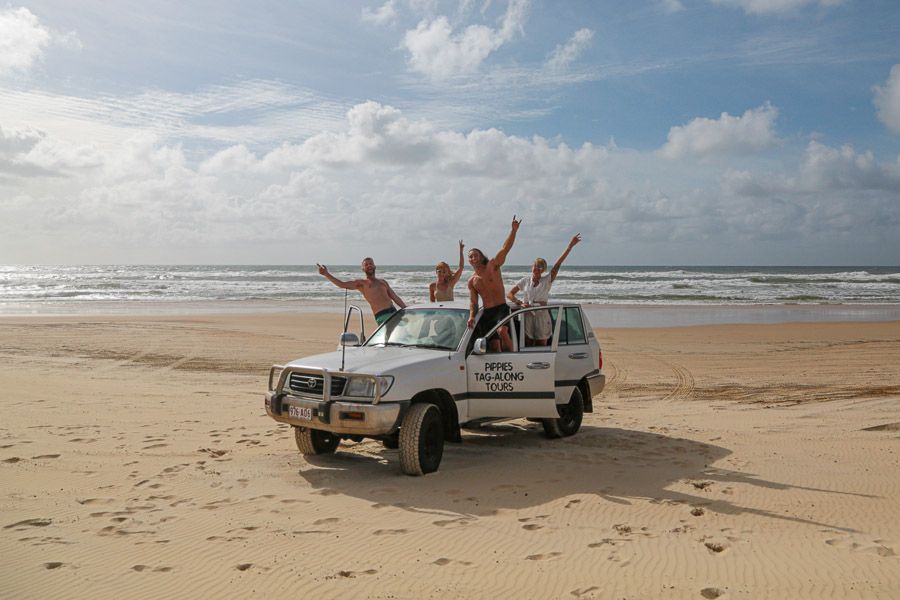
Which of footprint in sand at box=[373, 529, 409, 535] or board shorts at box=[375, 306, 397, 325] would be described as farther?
board shorts at box=[375, 306, 397, 325]

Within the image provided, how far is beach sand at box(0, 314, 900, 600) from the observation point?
4551 millimetres

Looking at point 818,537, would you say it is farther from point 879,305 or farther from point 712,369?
point 879,305

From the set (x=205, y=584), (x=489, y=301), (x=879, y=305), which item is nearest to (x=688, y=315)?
(x=879, y=305)

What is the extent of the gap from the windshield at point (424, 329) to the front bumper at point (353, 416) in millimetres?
1186

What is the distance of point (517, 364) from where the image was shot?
759 centimetres

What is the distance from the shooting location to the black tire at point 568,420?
28.0 feet

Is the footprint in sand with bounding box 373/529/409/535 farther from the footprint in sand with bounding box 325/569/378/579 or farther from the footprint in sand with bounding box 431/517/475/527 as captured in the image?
the footprint in sand with bounding box 325/569/378/579

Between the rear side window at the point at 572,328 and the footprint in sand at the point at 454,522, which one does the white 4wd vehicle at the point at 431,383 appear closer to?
the rear side window at the point at 572,328

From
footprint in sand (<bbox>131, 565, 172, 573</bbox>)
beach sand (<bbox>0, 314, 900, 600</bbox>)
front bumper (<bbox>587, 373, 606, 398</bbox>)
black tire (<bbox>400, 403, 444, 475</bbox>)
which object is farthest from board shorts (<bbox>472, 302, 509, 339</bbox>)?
footprint in sand (<bbox>131, 565, 172, 573</bbox>)

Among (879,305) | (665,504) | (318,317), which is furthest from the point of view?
(879,305)

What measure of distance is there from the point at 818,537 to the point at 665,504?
3.96ft

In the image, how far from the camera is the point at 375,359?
709cm

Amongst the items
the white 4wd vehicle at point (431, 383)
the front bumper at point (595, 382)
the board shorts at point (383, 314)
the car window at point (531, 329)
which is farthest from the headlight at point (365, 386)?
the front bumper at point (595, 382)

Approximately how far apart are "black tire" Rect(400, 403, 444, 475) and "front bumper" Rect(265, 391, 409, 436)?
12 cm
